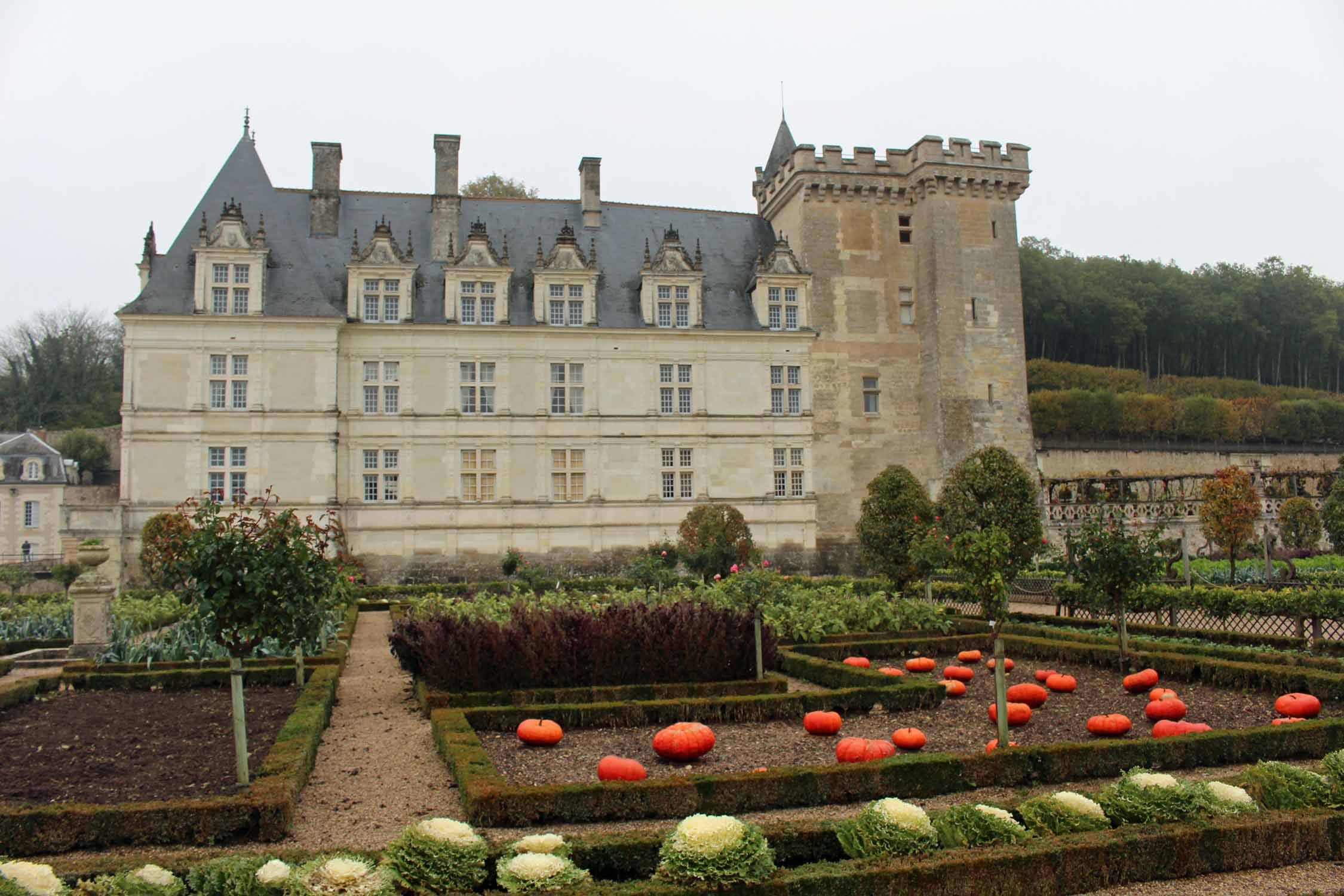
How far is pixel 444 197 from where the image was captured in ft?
113

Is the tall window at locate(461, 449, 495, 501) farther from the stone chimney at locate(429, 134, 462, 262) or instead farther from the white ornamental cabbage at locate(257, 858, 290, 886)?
the white ornamental cabbage at locate(257, 858, 290, 886)

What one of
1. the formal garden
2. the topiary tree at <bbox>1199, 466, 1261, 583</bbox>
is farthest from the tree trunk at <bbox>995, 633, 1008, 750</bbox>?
the topiary tree at <bbox>1199, 466, 1261, 583</bbox>

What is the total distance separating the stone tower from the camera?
35500 mm

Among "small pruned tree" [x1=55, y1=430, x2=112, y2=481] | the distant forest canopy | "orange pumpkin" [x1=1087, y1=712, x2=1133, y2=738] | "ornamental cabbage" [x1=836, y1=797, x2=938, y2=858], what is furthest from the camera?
the distant forest canopy

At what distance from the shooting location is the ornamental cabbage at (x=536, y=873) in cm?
545

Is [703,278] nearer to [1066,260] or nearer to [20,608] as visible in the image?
[20,608]

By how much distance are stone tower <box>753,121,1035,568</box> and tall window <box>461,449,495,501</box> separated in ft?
35.8

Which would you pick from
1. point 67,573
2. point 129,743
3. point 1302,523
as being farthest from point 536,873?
point 1302,523

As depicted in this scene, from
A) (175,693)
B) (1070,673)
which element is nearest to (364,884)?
(175,693)

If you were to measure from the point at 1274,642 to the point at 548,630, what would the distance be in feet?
35.1

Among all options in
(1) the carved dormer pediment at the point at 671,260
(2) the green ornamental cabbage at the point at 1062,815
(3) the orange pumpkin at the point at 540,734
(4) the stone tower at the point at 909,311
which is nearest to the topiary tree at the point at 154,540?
(3) the orange pumpkin at the point at 540,734

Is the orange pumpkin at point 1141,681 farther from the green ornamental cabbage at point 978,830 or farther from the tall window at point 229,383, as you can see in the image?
the tall window at point 229,383

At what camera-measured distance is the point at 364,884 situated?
5.31 m

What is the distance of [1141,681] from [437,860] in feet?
30.1
